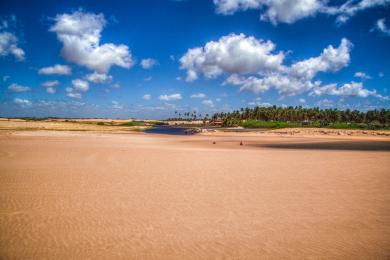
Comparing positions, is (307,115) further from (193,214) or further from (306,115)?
(193,214)

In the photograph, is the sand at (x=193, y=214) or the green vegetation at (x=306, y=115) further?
the green vegetation at (x=306, y=115)

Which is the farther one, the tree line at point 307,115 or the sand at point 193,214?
the tree line at point 307,115

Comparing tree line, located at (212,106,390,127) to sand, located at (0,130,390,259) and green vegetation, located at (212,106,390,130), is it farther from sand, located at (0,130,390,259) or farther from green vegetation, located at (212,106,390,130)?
sand, located at (0,130,390,259)

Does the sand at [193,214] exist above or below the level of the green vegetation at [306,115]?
below

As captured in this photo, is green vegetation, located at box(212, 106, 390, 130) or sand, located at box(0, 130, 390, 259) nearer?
sand, located at box(0, 130, 390, 259)

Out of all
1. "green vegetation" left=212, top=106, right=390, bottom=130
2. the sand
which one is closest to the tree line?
"green vegetation" left=212, top=106, right=390, bottom=130

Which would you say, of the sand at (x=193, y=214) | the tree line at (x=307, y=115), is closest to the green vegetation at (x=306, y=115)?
the tree line at (x=307, y=115)

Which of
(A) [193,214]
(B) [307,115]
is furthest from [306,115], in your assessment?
(A) [193,214]

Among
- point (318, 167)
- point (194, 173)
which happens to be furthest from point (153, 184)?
point (318, 167)

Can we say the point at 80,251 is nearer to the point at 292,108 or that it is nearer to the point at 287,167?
the point at 287,167

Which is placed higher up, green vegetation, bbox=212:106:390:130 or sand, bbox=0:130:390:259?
green vegetation, bbox=212:106:390:130

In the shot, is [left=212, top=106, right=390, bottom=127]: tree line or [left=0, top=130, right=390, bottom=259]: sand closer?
[left=0, top=130, right=390, bottom=259]: sand

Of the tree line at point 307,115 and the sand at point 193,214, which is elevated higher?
the tree line at point 307,115

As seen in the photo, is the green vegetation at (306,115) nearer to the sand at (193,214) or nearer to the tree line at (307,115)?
the tree line at (307,115)
